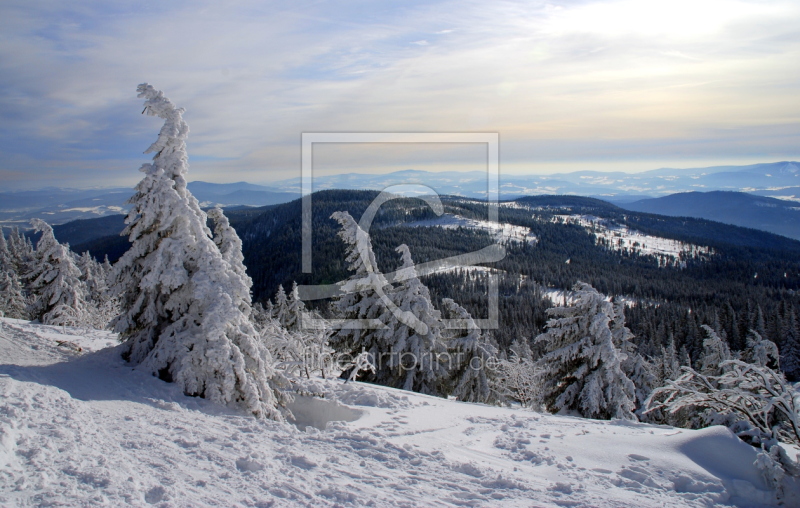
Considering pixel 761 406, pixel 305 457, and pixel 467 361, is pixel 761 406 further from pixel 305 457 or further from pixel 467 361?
pixel 467 361

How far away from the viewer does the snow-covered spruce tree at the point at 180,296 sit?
958cm

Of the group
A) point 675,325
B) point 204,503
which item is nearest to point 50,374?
point 204,503

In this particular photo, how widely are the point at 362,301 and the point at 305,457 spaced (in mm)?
13479

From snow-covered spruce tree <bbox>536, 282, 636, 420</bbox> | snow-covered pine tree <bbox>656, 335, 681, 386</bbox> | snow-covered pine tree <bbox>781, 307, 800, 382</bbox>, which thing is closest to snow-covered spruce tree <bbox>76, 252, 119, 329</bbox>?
snow-covered spruce tree <bbox>536, 282, 636, 420</bbox>

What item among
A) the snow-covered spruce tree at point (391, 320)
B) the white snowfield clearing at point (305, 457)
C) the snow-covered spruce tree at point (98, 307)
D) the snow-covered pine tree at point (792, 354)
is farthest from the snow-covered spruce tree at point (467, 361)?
the snow-covered pine tree at point (792, 354)

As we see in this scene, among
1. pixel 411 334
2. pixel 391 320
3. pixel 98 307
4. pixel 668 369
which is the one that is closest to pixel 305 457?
pixel 391 320

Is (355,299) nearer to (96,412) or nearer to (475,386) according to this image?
(475,386)

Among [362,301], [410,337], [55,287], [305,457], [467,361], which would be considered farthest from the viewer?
[55,287]

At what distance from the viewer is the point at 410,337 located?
20.2 m

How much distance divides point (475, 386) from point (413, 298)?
7089mm

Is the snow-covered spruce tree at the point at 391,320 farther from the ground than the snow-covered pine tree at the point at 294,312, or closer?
farther from the ground

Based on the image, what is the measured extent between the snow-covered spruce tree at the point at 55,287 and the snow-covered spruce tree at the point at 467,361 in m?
24.0

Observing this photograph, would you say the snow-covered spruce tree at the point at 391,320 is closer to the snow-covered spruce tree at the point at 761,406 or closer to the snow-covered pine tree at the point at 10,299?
the snow-covered spruce tree at the point at 761,406

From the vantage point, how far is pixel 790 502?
21.6 feet
